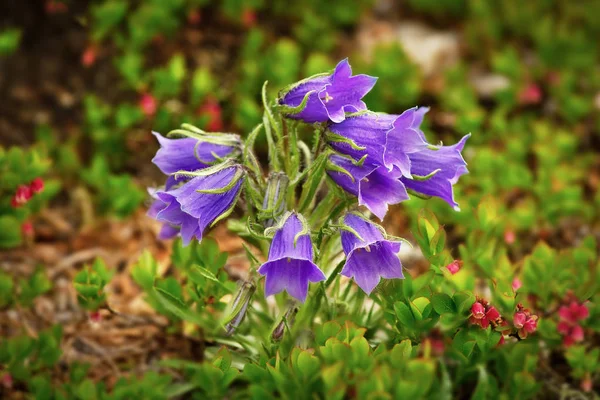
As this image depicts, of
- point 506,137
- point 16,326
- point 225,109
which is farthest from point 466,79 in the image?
point 16,326

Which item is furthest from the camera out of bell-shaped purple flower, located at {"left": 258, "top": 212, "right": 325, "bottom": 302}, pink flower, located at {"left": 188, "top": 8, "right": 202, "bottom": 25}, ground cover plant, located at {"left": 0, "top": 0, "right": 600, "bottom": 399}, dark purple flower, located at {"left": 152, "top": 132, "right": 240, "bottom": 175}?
pink flower, located at {"left": 188, "top": 8, "right": 202, "bottom": 25}

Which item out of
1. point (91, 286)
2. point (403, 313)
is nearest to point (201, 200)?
point (91, 286)

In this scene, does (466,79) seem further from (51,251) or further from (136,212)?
(51,251)

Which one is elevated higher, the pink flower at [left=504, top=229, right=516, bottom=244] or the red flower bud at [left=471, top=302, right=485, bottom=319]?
the red flower bud at [left=471, top=302, right=485, bottom=319]

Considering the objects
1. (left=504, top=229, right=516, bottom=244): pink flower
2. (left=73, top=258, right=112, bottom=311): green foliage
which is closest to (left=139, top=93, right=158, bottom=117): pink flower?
(left=73, top=258, right=112, bottom=311): green foliage

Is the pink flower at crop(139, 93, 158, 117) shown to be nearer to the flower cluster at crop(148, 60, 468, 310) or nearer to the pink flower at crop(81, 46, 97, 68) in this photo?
the pink flower at crop(81, 46, 97, 68)

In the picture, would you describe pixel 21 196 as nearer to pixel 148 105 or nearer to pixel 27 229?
pixel 27 229
